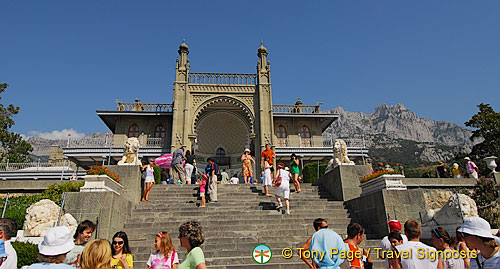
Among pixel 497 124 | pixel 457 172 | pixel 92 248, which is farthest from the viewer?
pixel 497 124

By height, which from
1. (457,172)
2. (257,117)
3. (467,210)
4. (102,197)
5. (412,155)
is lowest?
(467,210)

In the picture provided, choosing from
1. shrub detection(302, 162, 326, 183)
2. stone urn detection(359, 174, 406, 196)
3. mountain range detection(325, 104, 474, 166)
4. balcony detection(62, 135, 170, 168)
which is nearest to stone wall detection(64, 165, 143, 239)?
stone urn detection(359, 174, 406, 196)

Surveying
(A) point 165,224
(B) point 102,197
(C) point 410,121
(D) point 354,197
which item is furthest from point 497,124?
(C) point 410,121

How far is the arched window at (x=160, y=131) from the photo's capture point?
894 inches

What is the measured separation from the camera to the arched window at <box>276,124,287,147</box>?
22736 mm

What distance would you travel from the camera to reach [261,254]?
596 cm

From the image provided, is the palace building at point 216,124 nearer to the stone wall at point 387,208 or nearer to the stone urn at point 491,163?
the stone urn at point 491,163

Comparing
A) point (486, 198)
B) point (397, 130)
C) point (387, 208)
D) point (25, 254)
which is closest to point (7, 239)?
point (25, 254)

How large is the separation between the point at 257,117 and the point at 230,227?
49.1 ft

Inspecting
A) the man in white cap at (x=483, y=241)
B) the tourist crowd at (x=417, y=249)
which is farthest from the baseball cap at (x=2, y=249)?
the man in white cap at (x=483, y=241)

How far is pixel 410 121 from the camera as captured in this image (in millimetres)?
120125

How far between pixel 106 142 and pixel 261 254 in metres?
17.6

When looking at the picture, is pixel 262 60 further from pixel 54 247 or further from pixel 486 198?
pixel 54 247

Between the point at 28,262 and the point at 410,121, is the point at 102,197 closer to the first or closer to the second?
the point at 28,262
